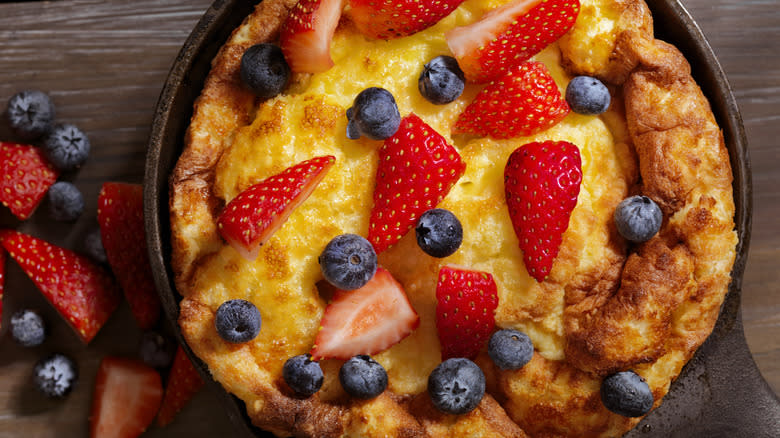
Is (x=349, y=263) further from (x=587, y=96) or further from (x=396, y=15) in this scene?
(x=587, y=96)

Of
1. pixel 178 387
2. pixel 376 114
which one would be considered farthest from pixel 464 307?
pixel 178 387

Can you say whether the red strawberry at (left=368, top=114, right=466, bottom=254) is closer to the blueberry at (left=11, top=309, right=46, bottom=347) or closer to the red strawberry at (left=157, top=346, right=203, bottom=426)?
the red strawberry at (left=157, top=346, right=203, bottom=426)

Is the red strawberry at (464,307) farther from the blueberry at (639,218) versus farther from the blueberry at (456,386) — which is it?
the blueberry at (639,218)

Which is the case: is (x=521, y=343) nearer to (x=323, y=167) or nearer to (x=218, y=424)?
(x=323, y=167)

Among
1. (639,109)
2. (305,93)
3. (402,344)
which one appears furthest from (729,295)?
(305,93)

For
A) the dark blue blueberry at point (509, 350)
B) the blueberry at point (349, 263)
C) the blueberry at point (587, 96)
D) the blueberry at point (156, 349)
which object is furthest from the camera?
the blueberry at point (156, 349)

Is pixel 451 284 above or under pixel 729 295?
above

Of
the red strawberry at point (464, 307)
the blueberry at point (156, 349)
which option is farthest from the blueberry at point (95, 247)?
the red strawberry at point (464, 307)
